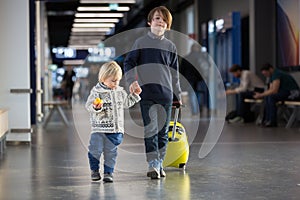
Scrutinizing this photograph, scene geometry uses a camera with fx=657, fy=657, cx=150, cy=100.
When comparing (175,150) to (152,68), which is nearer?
(152,68)

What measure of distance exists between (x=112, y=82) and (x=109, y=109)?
232 millimetres

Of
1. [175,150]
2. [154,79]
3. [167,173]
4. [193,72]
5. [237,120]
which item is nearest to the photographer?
[154,79]

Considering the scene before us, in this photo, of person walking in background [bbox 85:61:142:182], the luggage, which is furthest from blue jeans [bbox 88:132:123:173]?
the luggage

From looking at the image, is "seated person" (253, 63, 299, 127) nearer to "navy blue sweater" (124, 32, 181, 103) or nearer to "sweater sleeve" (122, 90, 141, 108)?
"navy blue sweater" (124, 32, 181, 103)

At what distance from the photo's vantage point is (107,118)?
557 cm

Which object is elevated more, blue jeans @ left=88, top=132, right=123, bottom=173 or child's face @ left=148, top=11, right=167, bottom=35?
child's face @ left=148, top=11, right=167, bottom=35

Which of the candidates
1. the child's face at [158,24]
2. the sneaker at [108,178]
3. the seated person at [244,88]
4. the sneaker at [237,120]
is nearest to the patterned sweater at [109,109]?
the sneaker at [108,178]

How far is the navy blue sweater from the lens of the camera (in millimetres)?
5648

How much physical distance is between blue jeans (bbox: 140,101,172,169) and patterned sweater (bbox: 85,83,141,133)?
0.53ft

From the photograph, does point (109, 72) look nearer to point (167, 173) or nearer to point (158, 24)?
point (158, 24)

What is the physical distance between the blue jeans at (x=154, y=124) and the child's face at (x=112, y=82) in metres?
0.29

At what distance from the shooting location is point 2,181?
18.3 ft

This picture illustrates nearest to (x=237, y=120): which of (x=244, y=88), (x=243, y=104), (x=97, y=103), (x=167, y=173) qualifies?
(x=243, y=104)

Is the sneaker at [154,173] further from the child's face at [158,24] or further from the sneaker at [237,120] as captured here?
the sneaker at [237,120]
